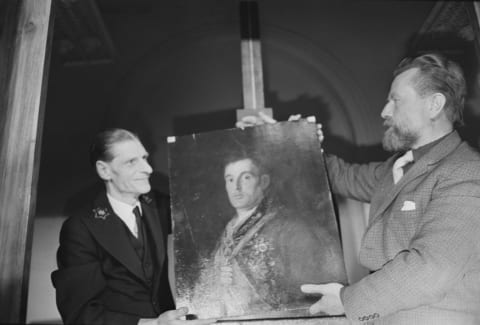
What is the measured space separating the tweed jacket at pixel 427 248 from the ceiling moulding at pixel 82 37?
190cm

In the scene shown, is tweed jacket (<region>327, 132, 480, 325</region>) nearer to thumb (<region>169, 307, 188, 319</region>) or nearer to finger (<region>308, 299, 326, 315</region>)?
finger (<region>308, 299, 326, 315</region>)

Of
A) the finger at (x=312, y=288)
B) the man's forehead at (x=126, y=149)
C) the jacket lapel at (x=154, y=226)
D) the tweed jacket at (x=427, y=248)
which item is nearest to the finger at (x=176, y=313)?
the jacket lapel at (x=154, y=226)

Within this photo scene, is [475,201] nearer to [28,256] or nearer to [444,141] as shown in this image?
[444,141]

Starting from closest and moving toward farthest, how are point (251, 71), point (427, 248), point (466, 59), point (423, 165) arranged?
point (427, 248), point (423, 165), point (251, 71), point (466, 59)

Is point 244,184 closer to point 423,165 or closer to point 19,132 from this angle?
point 423,165

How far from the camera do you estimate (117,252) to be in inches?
58.6

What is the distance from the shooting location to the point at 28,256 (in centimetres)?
116

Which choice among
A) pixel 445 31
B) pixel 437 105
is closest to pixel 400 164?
pixel 437 105

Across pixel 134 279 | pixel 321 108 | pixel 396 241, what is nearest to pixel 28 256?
pixel 134 279

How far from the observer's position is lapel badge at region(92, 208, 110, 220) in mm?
1550

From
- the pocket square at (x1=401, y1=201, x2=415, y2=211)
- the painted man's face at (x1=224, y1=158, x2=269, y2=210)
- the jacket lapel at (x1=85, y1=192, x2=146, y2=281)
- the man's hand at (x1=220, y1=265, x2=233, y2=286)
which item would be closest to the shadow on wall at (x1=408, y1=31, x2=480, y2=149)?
the pocket square at (x1=401, y1=201, x2=415, y2=211)

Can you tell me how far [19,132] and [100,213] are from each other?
447 millimetres

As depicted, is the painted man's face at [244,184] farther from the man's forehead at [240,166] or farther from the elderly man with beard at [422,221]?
the elderly man with beard at [422,221]

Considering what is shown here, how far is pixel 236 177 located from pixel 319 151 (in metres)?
0.32
